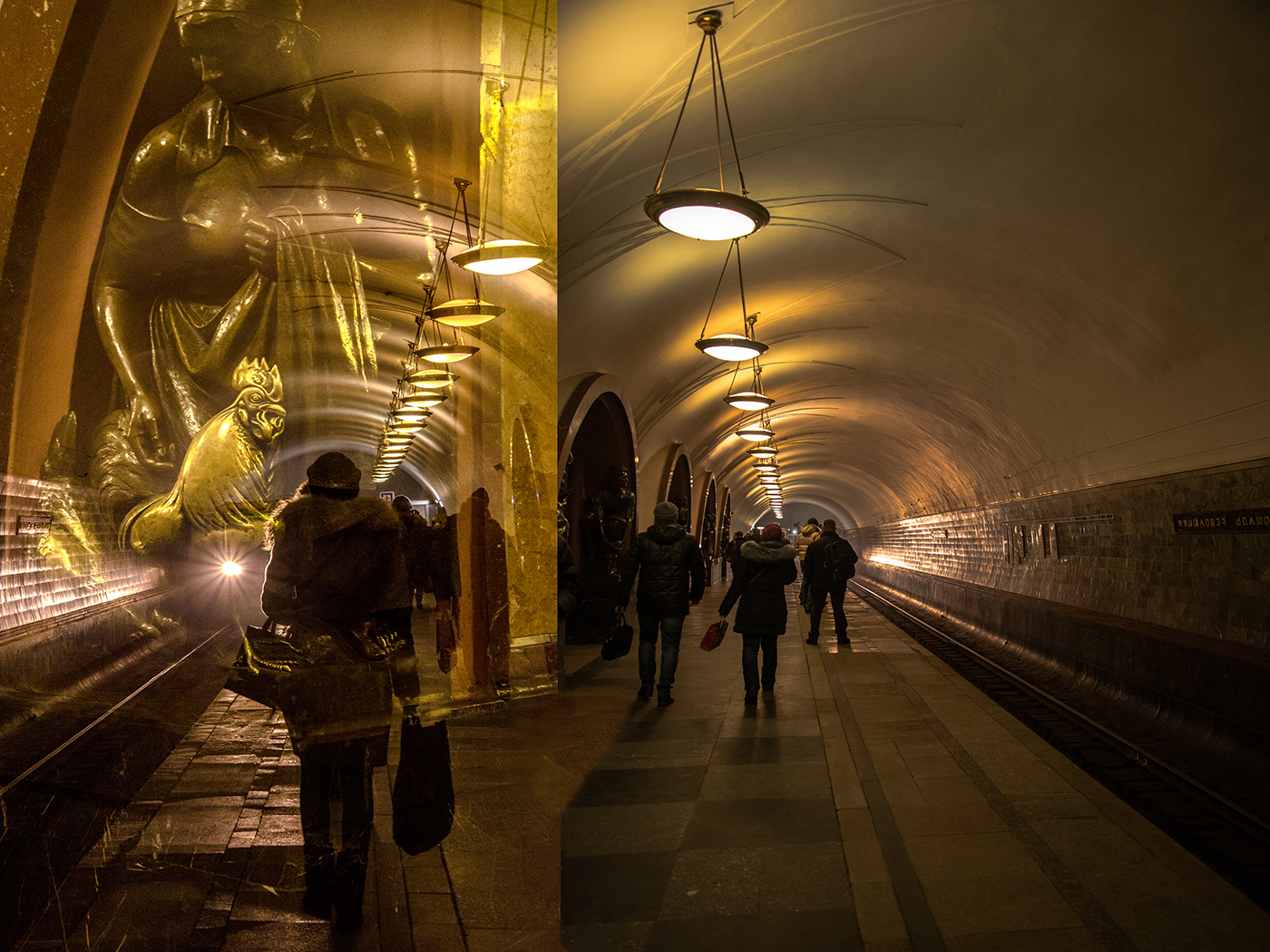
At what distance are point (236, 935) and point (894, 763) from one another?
16.6 ft

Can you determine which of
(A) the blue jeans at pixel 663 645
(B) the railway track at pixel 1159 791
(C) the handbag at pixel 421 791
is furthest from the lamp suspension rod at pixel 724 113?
(B) the railway track at pixel 1159 791

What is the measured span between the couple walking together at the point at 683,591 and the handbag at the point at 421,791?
5.56 meters

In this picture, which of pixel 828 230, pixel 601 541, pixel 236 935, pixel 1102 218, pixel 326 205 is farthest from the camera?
pixel 601 541

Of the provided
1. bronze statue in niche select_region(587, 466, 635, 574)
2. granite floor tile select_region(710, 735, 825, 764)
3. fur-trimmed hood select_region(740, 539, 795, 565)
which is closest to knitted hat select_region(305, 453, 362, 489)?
granite floor tile select_region(710, 735, 825, 764)

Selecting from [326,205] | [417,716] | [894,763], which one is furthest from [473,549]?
[894,763]

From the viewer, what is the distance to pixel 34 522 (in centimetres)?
201

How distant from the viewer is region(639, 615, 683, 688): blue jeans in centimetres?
848

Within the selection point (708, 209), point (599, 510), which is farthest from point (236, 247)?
point (599, 510)

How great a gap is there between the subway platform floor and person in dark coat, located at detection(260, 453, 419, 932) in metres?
0.05

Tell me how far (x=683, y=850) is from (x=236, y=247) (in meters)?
3.41

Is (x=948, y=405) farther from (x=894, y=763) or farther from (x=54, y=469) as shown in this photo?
(x=54, y=469)

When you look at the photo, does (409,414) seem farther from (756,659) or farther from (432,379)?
(756,659)

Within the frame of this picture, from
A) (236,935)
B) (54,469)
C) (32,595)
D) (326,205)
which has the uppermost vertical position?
(326,205)

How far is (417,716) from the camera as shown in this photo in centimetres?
261
